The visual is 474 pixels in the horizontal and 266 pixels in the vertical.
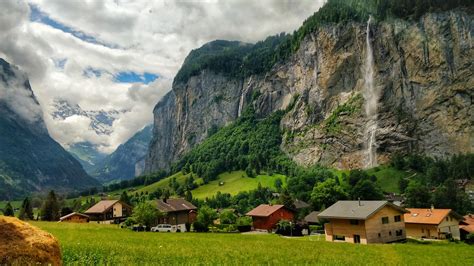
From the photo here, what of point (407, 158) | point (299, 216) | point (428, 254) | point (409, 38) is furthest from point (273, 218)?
point (409, 38)

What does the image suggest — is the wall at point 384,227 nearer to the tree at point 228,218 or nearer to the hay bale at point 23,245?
the tree at point 228,218

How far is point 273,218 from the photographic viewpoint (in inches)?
3765

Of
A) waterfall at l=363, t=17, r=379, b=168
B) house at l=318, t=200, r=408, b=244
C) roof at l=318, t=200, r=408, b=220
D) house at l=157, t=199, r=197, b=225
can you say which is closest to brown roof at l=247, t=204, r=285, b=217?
house at l=157, t=199, r=197, b=225

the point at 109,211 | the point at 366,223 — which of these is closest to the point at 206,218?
the point at 366,223

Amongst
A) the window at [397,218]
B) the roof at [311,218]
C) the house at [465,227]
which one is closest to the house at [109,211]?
Answer: the roof at [311,218]

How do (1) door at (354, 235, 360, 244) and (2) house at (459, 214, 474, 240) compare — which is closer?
(1) door at (354, 235, 360, 244)

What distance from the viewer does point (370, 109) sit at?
191875 mm

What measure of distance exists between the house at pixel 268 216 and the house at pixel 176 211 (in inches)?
647

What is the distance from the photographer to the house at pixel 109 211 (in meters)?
109

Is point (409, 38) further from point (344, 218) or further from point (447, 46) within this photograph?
point (344, 218)

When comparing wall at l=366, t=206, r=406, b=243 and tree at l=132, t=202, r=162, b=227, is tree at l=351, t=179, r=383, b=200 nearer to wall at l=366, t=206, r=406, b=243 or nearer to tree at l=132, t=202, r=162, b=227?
wall at l=366, t=206, r=406, b=243

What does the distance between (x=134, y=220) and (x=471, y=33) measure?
165 metres

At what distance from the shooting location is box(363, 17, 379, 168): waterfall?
184250 mm

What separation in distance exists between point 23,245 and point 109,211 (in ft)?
332
